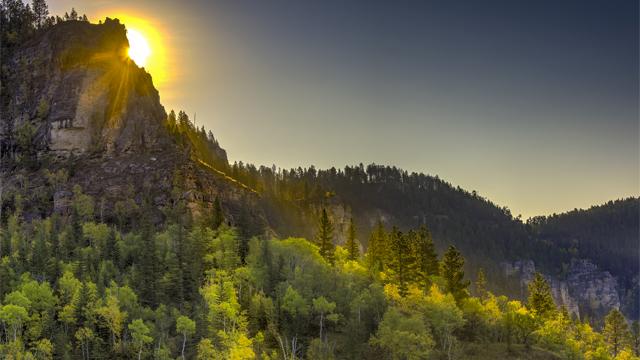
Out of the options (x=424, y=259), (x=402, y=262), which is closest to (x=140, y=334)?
(x=402, y=262)

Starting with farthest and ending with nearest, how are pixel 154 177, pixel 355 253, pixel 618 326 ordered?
pixel 154 177 → pixel 355 253 → pixel 618 326

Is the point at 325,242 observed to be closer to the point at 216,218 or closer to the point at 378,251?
the point at 378,251

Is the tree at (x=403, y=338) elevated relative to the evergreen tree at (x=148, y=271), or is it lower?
lower

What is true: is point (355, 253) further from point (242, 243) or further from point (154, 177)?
point (154, 177)

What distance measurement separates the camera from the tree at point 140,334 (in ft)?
358

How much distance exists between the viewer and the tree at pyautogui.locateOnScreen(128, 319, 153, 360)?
109 m

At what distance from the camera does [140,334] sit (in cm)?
11019

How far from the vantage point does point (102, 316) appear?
116500mm

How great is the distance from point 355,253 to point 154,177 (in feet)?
211

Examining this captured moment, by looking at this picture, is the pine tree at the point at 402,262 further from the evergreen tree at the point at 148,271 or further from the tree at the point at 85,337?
the tree at the point at 85,337

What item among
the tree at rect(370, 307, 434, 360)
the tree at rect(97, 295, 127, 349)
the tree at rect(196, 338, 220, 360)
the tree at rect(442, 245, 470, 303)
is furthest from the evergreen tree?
the tree at rect(442, 245, 470, 303)

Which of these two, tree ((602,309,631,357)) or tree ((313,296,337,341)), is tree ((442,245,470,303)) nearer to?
tree ((313,296,337,341))

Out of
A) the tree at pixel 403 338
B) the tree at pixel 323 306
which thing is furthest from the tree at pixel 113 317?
the tree at pixel 403 338

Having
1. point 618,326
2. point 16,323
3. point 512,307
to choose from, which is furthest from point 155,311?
point 618,326
